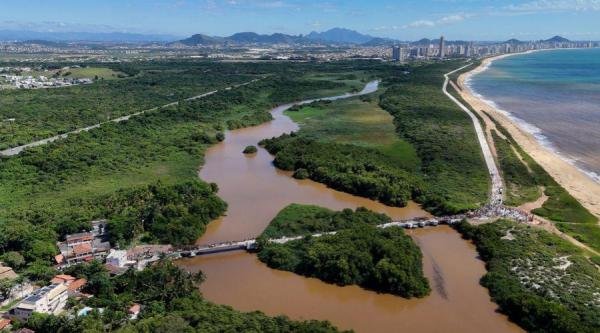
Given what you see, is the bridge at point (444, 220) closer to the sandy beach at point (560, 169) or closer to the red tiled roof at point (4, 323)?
the sandy beach at point (560, 169)

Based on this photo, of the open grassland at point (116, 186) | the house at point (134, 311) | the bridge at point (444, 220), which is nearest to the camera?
the house at point (134, 311)

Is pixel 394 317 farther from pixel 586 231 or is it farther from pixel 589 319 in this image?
pixel 586 231

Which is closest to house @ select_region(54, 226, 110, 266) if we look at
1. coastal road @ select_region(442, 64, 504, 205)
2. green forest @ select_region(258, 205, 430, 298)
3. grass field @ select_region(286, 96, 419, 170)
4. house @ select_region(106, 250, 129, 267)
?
house @ select_region(106, 250, 129, 267)

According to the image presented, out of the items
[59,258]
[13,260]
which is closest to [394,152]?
[59,258]

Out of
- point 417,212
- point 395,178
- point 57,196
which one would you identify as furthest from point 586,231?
point 57,196

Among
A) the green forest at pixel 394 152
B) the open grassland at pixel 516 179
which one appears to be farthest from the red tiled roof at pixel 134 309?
the open grassland at pixel 516 179

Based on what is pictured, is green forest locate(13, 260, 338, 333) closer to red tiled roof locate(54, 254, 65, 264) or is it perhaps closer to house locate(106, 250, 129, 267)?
house locate(106, 250, 129, 267)
